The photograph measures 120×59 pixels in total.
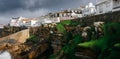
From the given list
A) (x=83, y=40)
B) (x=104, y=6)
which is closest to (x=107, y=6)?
(x=104, y=6)

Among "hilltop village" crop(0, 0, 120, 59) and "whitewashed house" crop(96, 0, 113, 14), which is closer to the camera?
"hilltop village" crop(0, 0, 120, 59)

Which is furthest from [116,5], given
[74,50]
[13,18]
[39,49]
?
[13,18]

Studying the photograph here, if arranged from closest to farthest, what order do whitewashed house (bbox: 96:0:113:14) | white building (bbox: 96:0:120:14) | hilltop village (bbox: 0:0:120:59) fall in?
hilltop village (bbox: 0:0:120:59) → white building (bbox: 96:0:120:14) → whitewashed house (bbox: 96:0:113:14)

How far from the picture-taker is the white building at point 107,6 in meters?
53.5

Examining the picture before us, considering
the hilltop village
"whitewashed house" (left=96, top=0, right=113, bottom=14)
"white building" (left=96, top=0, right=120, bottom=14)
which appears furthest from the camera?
"whitewashed house" (left=96, top=0, right=113, bottom=14)

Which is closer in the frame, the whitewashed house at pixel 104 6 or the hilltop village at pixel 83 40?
the hilltop village at pixel 83 40

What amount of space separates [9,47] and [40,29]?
1594cm

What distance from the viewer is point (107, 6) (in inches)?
2386

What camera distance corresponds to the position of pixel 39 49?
52500 mm

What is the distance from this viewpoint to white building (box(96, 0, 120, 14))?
5348cm

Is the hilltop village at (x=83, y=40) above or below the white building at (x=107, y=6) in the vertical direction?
below

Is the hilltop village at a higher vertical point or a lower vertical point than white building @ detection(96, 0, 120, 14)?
lower

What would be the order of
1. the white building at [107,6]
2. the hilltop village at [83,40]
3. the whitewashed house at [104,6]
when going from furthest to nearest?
1. the whitewashed house at [104,6]
2. the white building at [107,6]
3. the hilltop village at [83,40]

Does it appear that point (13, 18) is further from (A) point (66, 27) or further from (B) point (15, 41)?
(A) point (66, 27)
